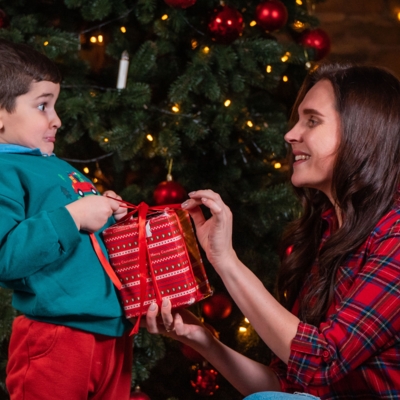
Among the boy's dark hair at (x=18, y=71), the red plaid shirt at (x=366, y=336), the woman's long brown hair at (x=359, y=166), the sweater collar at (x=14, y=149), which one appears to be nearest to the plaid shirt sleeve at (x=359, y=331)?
the red plaid shirt at (x=366, y=336)

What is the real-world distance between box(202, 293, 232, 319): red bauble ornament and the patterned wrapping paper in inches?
32.7

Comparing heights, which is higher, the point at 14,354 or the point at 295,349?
the point at 295,349

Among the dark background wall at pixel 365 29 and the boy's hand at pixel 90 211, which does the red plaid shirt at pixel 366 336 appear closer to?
the boy's hand at pixel 90 211

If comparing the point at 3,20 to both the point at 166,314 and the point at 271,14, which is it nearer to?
the point at 271,14

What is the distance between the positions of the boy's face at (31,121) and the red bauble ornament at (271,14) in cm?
98

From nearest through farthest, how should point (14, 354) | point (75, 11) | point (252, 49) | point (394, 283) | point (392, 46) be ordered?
1. point (394, 283)
2. point (14, 354)
3. point (252, 49)
4. point (75, 11)
5. point (392, 46)

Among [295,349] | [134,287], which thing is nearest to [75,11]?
[134,287]

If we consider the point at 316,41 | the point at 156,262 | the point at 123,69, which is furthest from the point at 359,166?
the point at 316,41

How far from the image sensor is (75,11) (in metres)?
2.31

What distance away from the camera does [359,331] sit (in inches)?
50.3

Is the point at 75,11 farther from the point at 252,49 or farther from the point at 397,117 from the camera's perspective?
the point at 397,117

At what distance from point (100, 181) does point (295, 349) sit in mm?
1297

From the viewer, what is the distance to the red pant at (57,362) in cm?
136

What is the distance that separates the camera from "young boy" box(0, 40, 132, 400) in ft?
4.08
